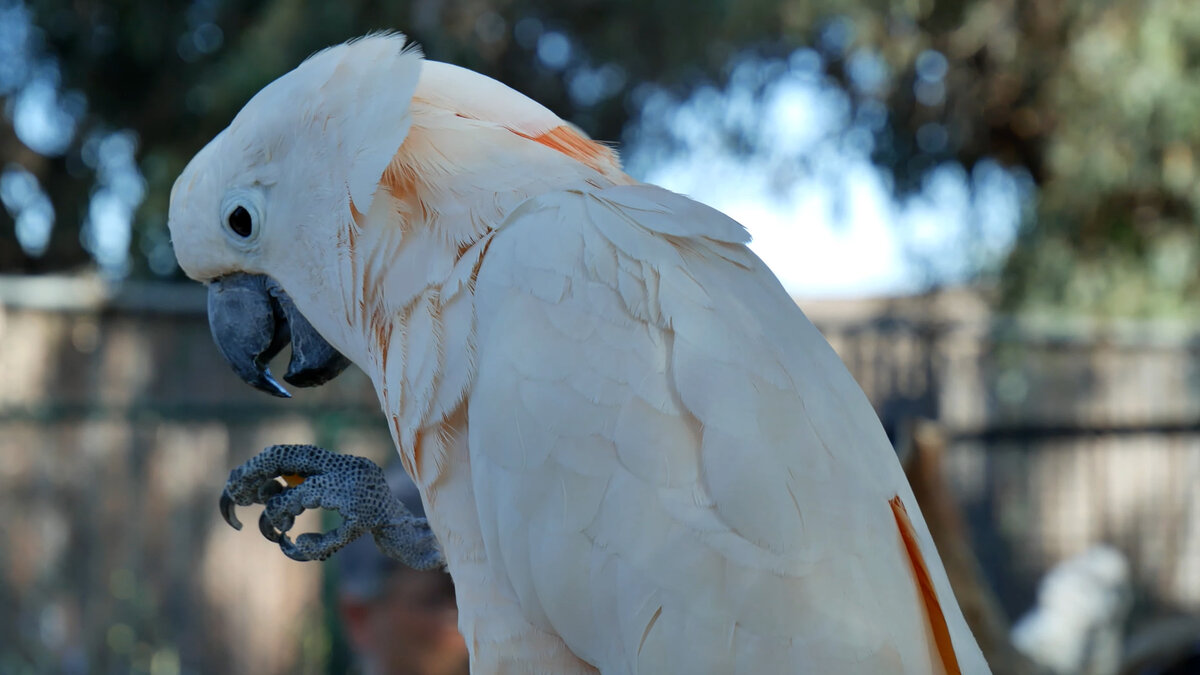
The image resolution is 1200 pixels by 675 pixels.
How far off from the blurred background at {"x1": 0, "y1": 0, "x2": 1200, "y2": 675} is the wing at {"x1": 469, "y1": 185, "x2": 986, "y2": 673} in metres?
1.44

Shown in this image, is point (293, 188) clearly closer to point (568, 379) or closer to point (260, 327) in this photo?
point (260, 327)

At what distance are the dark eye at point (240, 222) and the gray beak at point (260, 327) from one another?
0.07 meters

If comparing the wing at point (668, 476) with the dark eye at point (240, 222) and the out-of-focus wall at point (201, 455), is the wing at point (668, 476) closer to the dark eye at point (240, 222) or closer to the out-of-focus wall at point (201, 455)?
the dark eye at point (240, 222)

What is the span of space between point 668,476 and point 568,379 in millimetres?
137

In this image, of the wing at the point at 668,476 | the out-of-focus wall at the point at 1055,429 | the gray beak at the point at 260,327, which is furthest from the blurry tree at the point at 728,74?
the wing at the point at 668,476

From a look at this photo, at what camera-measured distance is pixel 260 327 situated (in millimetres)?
1287

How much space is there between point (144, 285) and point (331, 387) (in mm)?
1145

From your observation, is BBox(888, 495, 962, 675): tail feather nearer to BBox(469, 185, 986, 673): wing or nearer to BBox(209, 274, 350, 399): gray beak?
BBox(469, 185, 986, 673): wing

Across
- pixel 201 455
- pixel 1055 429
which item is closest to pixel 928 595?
pixel 201 455

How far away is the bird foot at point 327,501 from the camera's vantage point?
1.29 m

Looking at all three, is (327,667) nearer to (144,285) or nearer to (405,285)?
(144,285)

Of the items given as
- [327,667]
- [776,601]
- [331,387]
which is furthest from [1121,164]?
[776,601]

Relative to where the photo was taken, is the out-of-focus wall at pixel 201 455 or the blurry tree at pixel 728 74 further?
the blurry tree at pixel 728 74

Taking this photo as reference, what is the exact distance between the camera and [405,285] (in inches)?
44.0
